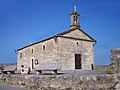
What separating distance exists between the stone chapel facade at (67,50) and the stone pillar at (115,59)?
15.2 metres

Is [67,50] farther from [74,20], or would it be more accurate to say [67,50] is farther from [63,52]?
[74,20]

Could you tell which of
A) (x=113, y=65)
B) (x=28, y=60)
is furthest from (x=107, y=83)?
(x=28, y=60)

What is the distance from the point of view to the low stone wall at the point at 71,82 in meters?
9.28

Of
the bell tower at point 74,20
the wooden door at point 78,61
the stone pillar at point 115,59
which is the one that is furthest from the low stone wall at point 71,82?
the bell tower at point 74,20

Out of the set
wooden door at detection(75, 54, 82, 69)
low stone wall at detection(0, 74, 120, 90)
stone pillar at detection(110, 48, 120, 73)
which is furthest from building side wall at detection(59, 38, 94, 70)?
stone pillar at detection(110, 48, 120, 73)

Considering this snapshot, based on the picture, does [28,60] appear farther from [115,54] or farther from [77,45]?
[115,54]

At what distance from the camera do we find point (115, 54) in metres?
9.11

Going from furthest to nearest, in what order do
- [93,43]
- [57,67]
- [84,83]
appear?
[93,43] → [57,67] → [84,83]

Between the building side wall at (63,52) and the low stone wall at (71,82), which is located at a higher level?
the building side wall at (63,52)

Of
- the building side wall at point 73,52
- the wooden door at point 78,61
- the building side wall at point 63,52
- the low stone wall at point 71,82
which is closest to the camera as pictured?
the low stone wall at point 71,82

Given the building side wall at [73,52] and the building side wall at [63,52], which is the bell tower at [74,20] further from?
the building side wall at [73,52]

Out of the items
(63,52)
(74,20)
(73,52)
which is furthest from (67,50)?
(74,20)

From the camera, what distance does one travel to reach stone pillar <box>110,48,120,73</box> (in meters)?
9.01

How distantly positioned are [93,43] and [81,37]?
102 inches
